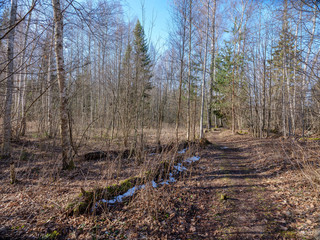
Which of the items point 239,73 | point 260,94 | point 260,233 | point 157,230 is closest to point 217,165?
point 260,233

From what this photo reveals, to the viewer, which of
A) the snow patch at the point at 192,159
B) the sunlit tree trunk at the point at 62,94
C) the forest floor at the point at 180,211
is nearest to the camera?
the forest floor at the point at 180,211

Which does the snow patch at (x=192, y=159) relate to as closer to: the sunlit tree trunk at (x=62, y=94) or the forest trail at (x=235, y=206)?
the forest trail at (x=235, y=206)

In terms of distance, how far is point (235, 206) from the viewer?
363 cm

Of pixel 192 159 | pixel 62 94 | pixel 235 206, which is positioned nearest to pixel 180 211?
pixel 235 206

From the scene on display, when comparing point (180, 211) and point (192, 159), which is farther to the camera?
point (192, 159)

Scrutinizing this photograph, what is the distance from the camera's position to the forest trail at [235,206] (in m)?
2.86

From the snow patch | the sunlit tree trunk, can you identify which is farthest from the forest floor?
the snow patch

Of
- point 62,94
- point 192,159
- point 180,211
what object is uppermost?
point 62,94

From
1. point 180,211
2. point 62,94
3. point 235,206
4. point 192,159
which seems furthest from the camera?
point 192,159

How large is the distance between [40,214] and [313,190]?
5.41m

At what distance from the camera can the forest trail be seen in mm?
2863

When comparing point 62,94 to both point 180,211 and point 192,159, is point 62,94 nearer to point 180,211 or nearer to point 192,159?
point 180,211

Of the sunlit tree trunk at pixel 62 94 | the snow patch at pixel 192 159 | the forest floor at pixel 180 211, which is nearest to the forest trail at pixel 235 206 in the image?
the forest floor at pixel 180 211

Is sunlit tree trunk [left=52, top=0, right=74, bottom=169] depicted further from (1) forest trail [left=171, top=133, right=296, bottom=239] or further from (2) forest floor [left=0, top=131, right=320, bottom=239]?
(1) forest trail [left=171, top=133, right=296, bottom=239]
